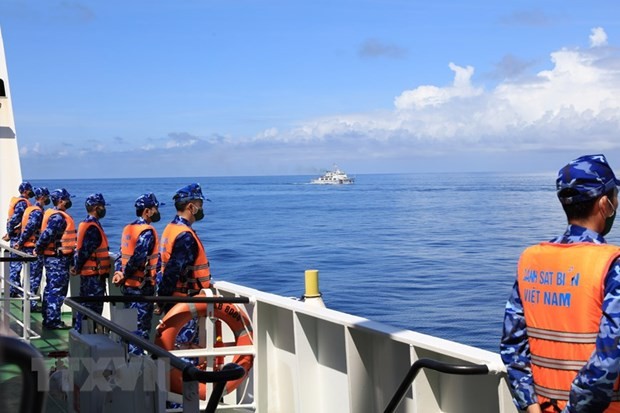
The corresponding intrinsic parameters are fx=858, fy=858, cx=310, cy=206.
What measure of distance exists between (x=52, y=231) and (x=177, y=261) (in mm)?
4216

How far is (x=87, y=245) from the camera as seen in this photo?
27.0 ft

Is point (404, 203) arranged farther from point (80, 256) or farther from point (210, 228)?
point (80, 256)

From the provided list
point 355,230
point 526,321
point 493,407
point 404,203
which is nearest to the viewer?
point 526,321

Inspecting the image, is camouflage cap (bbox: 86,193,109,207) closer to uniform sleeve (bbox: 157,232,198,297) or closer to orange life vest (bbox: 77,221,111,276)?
orange life vest (bbox: 77,221,111,276)

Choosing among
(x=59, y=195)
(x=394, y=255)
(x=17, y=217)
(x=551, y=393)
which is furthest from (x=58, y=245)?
(x=394, y=255)

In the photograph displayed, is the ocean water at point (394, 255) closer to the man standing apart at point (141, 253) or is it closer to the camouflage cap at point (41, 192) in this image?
the camouflage cap at point (41, 192)

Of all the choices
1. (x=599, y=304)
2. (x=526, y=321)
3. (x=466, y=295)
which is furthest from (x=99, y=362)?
(x=466, y=295)

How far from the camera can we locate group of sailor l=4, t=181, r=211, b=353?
5.64m

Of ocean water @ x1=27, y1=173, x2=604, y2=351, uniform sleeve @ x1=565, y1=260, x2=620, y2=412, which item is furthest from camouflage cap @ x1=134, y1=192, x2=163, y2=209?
ocean water @ x1=27, y1=173, x2=604, y2=351

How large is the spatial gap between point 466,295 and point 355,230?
30571 millimetres

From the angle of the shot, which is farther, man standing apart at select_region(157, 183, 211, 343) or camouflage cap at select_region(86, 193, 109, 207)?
camouflage cap at select_region(86, 193, 109, 207)

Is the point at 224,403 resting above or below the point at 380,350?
below

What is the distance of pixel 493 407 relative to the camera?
11.2 feet

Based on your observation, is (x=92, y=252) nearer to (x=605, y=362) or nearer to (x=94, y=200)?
(x=94, y=200)
